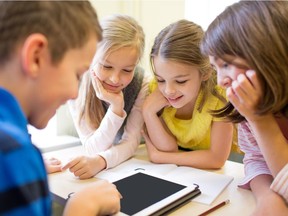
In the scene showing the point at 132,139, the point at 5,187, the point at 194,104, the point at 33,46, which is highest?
the point at 33,46

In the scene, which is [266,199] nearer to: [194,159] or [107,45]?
[194,159]

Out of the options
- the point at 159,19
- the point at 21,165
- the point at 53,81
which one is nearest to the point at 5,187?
the point at 21,165

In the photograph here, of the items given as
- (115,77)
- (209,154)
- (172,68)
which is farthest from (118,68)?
(209,154)

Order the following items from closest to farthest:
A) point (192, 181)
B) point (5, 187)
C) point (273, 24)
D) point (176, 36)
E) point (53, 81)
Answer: point (5, 187)
point (53, 81)
point (273, 24)
point (192, 181)
point (176, 36)

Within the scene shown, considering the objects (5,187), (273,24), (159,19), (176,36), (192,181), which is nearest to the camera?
(5,187)

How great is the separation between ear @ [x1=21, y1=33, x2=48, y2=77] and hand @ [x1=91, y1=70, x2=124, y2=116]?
0.72 meters

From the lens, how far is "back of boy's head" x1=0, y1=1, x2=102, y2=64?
1.35 ft

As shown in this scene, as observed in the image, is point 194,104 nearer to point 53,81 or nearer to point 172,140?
point 172,140

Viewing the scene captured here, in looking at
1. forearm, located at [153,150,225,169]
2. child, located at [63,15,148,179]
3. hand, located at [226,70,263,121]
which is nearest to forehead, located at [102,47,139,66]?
child, located at [63,15,148,179]

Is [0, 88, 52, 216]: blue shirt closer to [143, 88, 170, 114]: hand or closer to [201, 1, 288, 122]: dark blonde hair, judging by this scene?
[201, 1, 288, 122]: dark blonde hair

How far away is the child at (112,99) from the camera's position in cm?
105

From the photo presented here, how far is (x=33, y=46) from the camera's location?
0.41m

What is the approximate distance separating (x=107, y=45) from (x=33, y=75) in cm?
65

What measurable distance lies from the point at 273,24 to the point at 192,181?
16.9 inches
